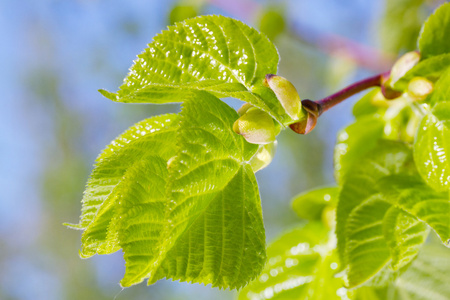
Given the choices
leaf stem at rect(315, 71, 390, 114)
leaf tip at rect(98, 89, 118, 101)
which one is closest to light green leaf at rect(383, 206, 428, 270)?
leaf stem at rect(315, 71, 390, 114)

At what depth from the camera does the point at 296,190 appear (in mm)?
3191

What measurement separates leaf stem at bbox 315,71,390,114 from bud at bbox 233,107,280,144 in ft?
0.15

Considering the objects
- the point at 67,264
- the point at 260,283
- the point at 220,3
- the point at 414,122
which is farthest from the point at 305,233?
the point at 67,264

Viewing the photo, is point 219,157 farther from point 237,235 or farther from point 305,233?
point 305,233

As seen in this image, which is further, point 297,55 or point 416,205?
point 297,55

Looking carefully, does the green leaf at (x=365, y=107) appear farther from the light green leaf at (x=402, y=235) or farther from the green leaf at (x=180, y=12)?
the green leaf at (x=180, y=12)

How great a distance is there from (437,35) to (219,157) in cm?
24

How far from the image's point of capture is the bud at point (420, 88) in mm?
441

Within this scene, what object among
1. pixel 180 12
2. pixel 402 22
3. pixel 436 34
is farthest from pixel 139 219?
pixel 180 12

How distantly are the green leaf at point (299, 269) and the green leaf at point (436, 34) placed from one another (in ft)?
0.78

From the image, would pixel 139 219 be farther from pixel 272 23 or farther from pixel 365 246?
pixel 272 23

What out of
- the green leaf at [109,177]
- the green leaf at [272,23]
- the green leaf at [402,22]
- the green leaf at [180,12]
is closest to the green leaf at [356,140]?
the green leaf at [109,177]

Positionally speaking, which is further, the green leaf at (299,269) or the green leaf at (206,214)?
the green leaf at (299,269)

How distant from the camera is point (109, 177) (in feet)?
1.28
